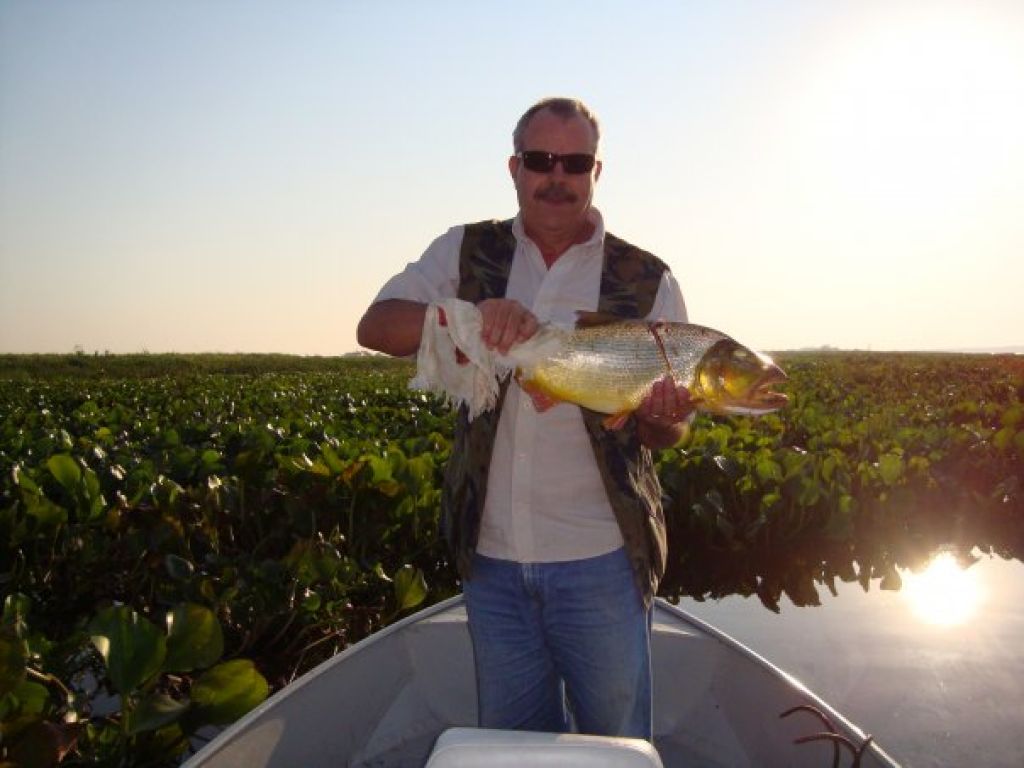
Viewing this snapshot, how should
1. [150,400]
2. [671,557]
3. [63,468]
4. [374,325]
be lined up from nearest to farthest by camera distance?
1. [374,325]
2. [63,468]
3. [671,557]
4. [150,400]

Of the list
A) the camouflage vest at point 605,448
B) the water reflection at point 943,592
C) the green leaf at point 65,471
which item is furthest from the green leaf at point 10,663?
the water reflection at point 943,592

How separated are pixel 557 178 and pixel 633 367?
1.90 ft

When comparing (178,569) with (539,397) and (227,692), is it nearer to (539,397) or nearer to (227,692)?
(227,692)

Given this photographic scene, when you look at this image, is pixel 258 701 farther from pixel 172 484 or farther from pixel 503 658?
pixel 172 484

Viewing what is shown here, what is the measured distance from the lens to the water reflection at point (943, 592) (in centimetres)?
598

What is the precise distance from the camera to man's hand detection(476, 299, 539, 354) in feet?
7.60

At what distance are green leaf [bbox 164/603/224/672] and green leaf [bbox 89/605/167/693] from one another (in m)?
0.10

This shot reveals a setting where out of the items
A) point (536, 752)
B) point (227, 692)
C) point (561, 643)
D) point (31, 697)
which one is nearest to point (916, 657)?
point (561, 643)

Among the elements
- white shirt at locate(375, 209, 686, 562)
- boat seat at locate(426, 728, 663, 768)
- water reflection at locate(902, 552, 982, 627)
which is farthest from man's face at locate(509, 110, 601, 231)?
water reflection at locate(902, 552, 982, 627)

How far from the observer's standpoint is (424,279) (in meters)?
2.69

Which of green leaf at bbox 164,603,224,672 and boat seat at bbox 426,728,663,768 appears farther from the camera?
green leaf at bbox 164,603,224,672

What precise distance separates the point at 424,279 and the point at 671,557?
500cm

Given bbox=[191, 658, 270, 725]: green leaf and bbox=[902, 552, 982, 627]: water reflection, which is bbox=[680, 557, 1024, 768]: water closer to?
bbox=[902, 552, 982, 627]: water reflection

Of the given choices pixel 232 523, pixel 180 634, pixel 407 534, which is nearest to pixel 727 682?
pixel 180 634
